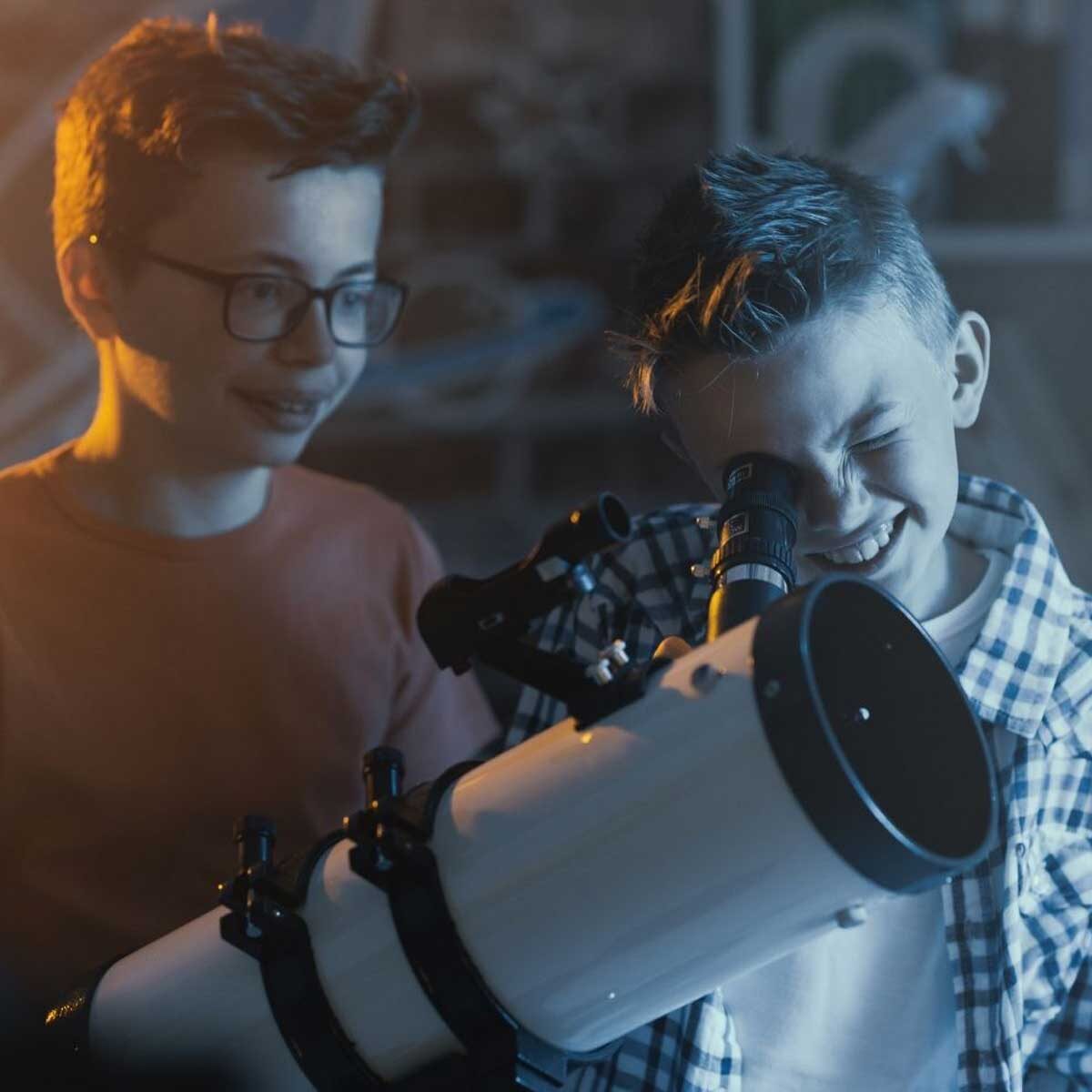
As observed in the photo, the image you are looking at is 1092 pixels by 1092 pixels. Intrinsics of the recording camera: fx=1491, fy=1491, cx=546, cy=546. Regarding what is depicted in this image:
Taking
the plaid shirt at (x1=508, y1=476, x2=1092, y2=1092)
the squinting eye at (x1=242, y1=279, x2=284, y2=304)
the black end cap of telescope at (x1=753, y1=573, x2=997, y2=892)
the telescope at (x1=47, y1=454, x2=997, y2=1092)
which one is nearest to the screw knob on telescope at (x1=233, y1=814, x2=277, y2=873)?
the telescope at (x1=47, y1=454, x2=997, y2=1092)

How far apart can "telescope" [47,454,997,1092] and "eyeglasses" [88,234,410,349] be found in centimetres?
44

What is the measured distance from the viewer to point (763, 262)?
87cm

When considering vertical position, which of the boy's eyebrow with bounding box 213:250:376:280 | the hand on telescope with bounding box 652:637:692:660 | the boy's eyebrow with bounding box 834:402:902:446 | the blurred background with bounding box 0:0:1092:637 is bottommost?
the hand on telescope with bounding box 652:637:692:660

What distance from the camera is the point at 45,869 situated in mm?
1180

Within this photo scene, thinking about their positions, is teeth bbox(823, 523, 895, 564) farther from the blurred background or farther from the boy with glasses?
the blurred background

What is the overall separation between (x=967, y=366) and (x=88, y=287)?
71 cm

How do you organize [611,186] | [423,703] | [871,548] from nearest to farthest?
1. [871,548]
2. [423,703]
3. [611,186]

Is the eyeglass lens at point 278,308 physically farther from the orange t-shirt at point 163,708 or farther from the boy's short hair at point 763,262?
the boy's short hair at point 763,262

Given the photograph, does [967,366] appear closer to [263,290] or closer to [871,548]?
[871,548]

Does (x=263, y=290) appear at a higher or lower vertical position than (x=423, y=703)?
higher

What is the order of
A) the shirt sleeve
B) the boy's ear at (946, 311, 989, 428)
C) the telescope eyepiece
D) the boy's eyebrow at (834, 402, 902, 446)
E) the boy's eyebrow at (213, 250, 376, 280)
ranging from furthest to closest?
the shirt sleeve → the boy's eyebrow at (213, 250, 376, 280) → the boy's ear at (946, 311, 989, 428) → the boy's eyebrow at (834, 402, 902, 446) → the telescope eyepiece

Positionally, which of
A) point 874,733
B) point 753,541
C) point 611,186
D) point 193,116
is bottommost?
point 874,733

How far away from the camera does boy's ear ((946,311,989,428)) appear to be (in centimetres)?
98

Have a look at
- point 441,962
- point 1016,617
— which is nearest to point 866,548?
point 1016,617
